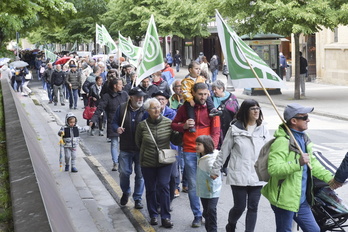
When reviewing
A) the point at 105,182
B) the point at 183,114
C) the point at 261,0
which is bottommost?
the point at 105,182

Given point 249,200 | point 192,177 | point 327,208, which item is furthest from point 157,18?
point 327,208

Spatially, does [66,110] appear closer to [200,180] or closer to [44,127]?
[44,127]

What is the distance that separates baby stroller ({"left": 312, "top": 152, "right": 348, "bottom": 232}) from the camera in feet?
21.5

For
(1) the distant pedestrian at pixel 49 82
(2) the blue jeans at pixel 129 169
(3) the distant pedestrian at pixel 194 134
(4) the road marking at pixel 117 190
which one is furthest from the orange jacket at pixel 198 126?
(1) the distant pedestrian at pixel 49 82

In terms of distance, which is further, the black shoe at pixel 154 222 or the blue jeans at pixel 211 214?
the black shoe at pixel 154 222

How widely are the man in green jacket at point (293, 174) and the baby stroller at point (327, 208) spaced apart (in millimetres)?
222

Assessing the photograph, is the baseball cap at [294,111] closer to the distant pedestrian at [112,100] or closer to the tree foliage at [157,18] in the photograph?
the distant pedestrian at [112,100]

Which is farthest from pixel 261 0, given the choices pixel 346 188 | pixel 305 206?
pixel 305 206

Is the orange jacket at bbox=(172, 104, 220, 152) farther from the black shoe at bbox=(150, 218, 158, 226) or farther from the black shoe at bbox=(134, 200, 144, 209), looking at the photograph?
the black shoe at bbox=(134, 200, 144, 209)

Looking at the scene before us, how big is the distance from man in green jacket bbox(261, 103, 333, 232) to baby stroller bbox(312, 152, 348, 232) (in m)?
0.22

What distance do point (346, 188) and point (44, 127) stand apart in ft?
36.0

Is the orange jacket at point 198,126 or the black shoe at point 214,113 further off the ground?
the black shoe at point 214,113

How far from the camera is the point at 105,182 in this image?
39.1 ft

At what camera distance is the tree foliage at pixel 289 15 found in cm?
2398
